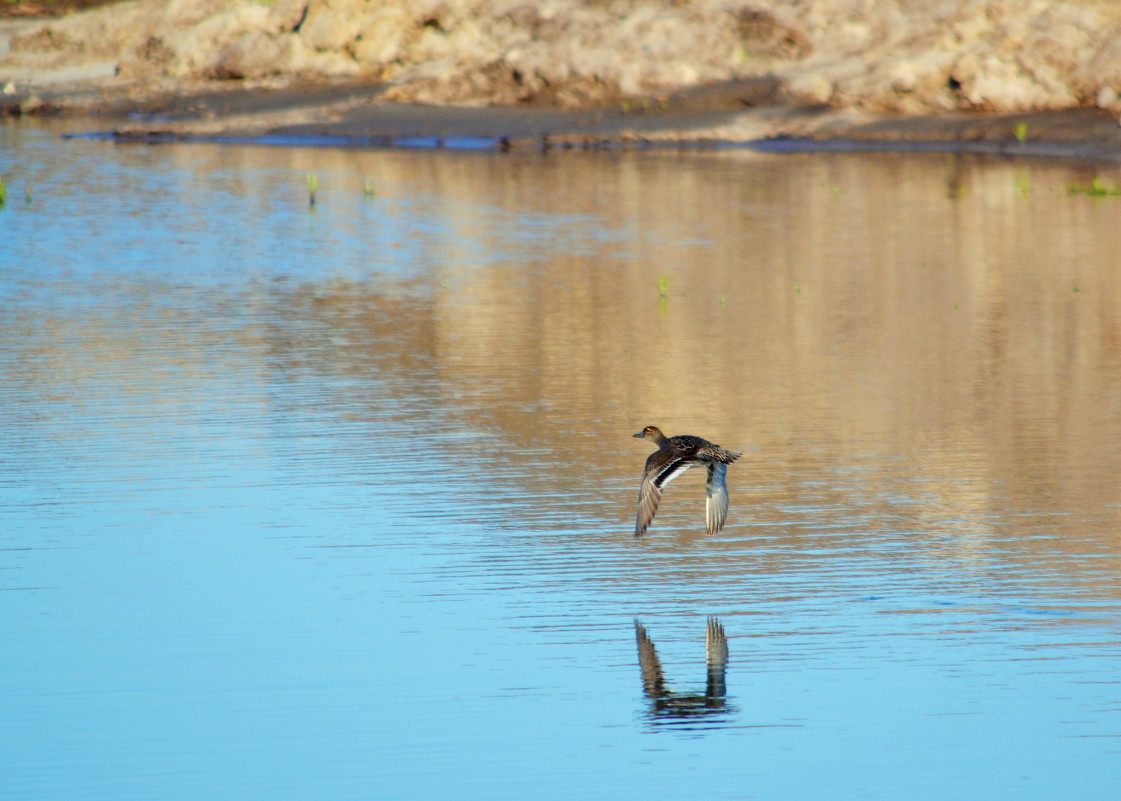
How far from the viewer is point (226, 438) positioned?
406 inches

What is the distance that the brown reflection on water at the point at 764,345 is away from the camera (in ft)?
30.8

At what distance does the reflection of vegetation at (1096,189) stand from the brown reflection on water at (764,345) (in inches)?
18.8

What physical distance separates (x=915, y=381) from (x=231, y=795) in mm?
7313

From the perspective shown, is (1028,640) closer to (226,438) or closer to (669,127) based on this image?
(226,438)

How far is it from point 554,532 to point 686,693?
2045 millimetres

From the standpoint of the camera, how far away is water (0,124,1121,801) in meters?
6.03

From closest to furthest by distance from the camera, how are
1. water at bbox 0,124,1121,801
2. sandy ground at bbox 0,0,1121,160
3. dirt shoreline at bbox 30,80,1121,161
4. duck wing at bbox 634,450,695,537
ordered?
water at bbox 0,124,1121,801
duck wing at bbox 634,450,695,537
dirt shoreline at bbox 30,80,1121,161
sandy ground at bbox 0,0,1121,160

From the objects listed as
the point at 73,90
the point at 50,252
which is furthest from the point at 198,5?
the point at 50,252

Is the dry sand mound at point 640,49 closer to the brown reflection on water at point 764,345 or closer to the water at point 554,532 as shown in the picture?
the brown reflection on water at point 764,345

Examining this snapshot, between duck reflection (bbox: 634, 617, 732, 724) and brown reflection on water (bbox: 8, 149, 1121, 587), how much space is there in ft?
5.02

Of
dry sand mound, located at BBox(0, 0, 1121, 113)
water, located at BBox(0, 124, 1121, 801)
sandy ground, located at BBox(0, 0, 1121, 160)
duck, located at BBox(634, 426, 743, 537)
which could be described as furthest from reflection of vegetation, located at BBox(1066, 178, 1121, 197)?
duck, located at BBox(634, 426, 743, 537)

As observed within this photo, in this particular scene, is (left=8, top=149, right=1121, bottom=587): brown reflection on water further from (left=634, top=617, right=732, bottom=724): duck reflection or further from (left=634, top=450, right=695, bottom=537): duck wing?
(left=634, top=617, right=732, bottom=724): duck reflection

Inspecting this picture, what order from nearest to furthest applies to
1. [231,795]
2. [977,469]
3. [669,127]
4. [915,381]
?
[231,795] → [977,469] → [915,381] → [669,127]

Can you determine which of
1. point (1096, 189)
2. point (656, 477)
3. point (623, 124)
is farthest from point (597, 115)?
point (656, 477)
